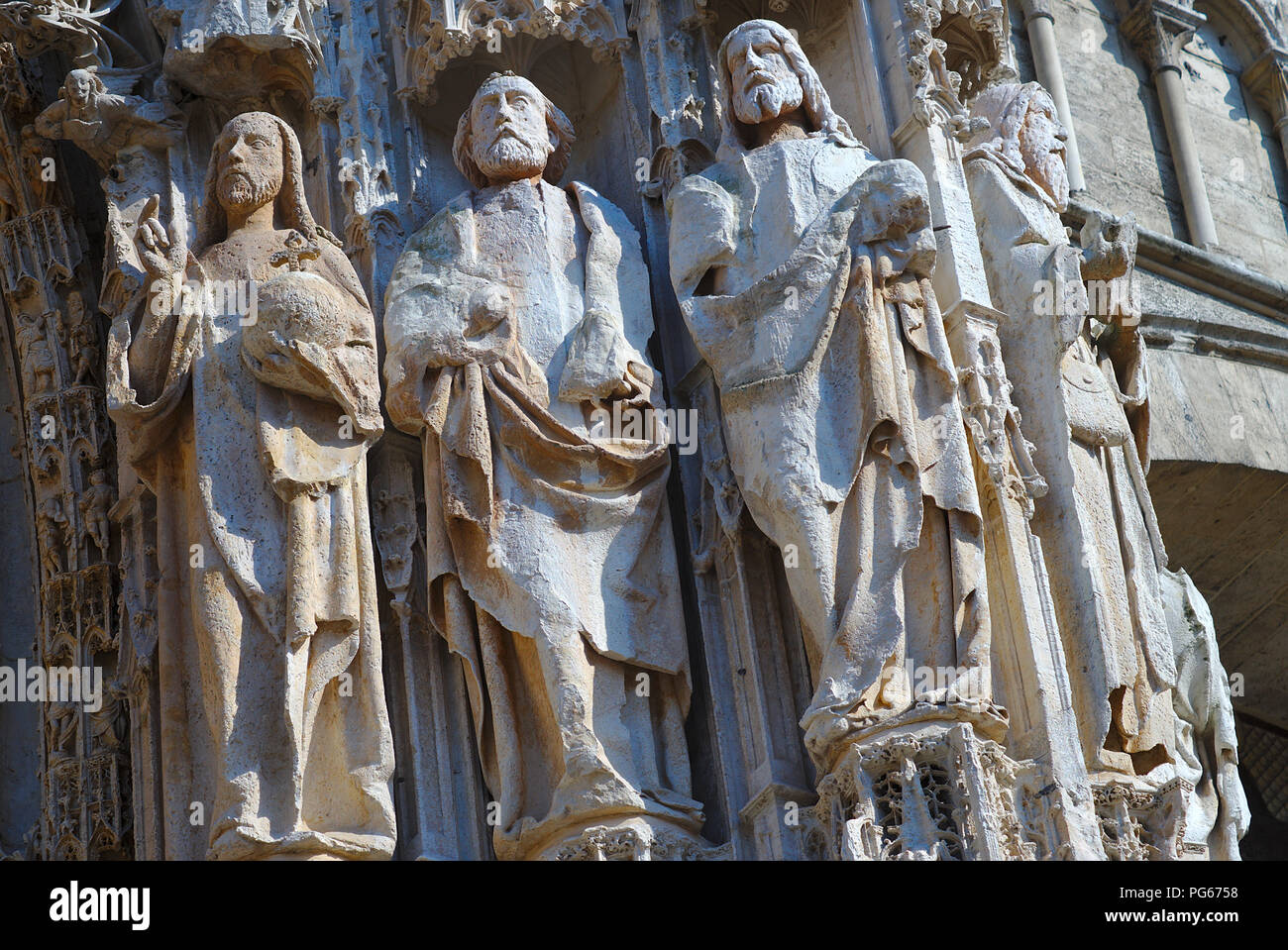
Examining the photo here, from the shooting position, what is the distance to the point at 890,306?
28.5ft

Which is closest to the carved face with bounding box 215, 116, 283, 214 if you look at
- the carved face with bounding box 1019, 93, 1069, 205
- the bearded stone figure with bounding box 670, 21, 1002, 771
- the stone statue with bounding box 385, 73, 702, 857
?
the stone statue with bounding box 385, 73, 702, 857

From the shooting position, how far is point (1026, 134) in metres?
9.90

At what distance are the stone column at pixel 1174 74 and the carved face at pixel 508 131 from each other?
3.96m

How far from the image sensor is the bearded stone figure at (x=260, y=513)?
838 centimetres

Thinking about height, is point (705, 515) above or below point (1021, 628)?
above

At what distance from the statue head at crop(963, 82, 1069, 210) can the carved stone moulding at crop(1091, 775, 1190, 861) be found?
244cm

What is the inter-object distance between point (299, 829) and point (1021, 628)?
235 cm

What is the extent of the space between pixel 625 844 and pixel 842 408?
1559 mm

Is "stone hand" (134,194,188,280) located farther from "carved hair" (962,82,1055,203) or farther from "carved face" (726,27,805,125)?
"carved hair" (962,82,1055,203)

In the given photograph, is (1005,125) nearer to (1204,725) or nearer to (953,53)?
(953,53)

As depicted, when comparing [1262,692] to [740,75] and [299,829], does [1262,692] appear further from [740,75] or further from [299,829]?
[299,829]

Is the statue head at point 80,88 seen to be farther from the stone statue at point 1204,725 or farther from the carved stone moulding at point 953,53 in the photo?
the stone statue at point 1204,725

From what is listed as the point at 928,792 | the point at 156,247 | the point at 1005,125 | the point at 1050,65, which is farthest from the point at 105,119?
the point at 1050,65
